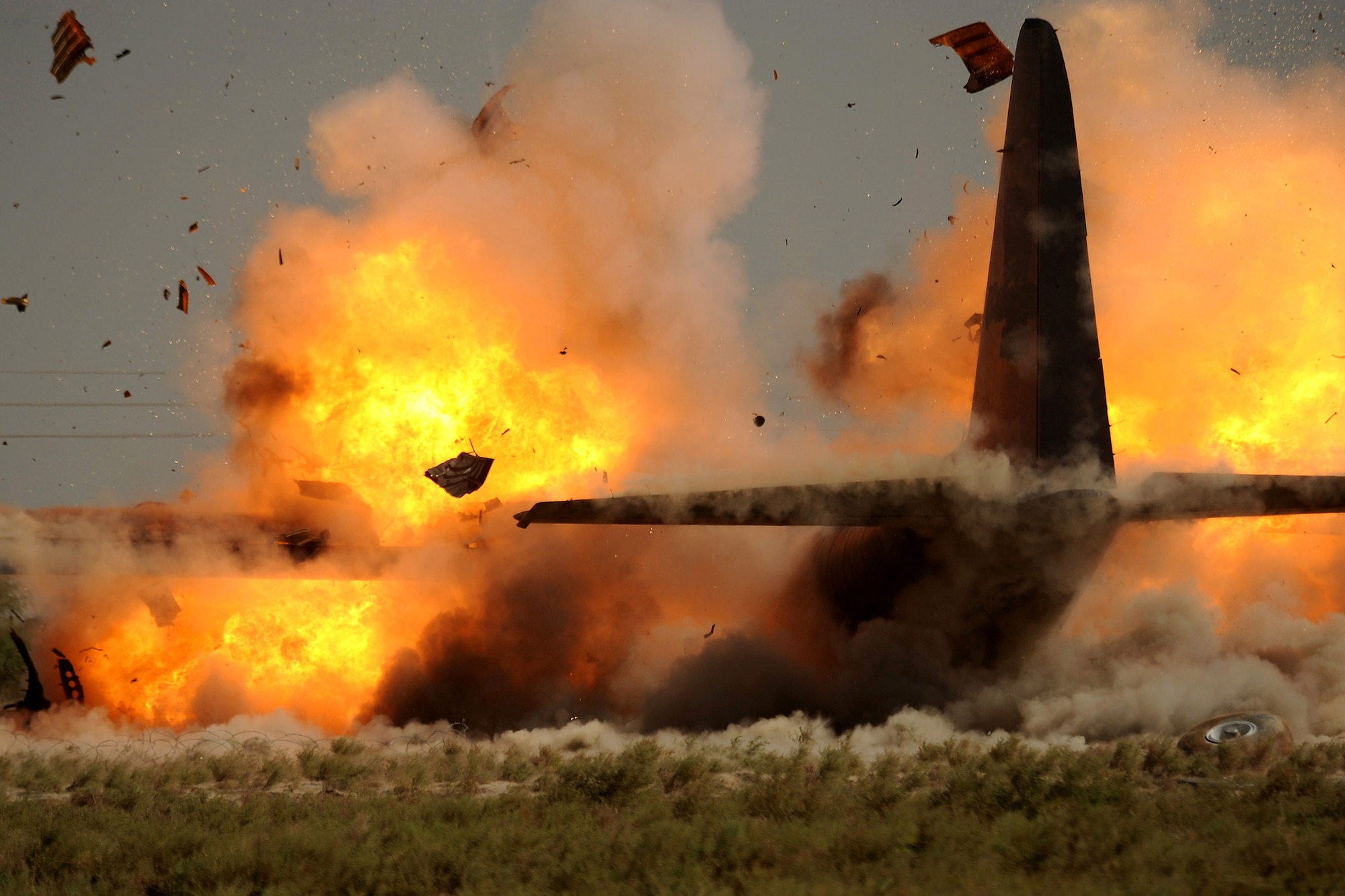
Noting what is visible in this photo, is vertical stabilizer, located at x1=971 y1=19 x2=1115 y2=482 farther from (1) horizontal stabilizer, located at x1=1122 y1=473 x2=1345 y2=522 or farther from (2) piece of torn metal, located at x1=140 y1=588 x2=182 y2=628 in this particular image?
(2) piece of torn metal, located at x1=140 y1=588 x2=182 y2=628

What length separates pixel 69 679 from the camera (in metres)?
26.0

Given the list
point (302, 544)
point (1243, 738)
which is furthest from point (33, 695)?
point (1243, 738)

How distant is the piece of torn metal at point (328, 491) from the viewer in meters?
25.5

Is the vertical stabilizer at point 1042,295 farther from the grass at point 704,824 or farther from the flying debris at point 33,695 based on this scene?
the flying debris at point 33,695

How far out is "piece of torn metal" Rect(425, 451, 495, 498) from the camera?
2447cm

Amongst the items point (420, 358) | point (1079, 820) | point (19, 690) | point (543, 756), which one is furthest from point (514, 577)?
point (19, 690)

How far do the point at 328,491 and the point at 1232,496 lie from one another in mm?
16698

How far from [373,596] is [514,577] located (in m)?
3.25

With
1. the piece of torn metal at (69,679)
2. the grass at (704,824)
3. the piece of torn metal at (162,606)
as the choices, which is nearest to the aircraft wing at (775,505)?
the grass at (704,824)

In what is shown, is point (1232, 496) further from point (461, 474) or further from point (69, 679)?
Result: point (69, 679)

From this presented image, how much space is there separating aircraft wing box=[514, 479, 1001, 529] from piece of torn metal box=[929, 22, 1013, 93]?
24.5 ft

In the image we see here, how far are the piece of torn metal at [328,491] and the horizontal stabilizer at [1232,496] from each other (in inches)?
587

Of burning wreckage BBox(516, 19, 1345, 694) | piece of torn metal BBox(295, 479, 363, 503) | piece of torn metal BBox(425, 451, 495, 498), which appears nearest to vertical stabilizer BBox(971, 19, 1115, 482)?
burning wreckage BBox(516, 19, 1345, 694)

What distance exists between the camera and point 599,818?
13.4 meters
